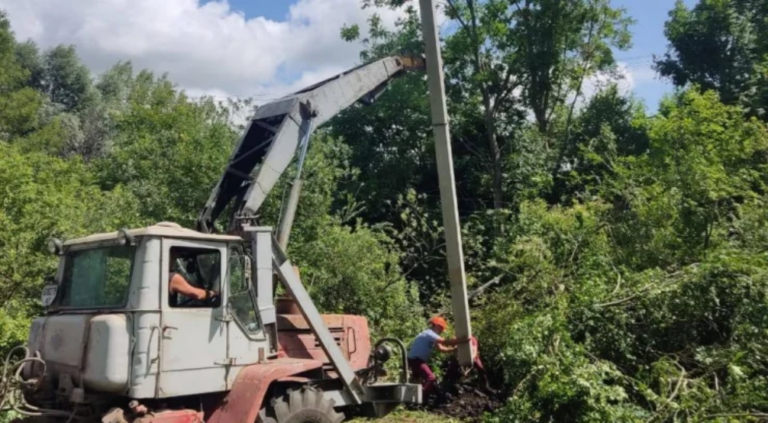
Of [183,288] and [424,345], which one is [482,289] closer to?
[424,345]

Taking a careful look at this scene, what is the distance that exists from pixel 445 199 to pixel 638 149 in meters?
14.4

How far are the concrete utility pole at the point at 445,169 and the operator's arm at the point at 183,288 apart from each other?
3.39m

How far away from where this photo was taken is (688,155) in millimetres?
12000

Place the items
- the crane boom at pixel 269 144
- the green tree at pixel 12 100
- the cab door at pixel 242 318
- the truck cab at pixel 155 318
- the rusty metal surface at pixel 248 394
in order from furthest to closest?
the green tree at pixel 12 100
the crane boom at pixel 269 144
the cab door at pixel 242 318
the rusty metal surface at pixel 248 394
the truck cab at pixel 155 318

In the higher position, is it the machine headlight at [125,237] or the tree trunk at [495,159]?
the tree trunk at [495,159]

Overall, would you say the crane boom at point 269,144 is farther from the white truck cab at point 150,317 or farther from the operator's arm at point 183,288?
the operator's arm at point 183,288

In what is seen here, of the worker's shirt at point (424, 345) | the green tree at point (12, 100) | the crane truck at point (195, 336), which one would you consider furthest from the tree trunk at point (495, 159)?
the green tree at point (12, 100)

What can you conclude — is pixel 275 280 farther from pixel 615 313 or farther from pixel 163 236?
pixel 615 313

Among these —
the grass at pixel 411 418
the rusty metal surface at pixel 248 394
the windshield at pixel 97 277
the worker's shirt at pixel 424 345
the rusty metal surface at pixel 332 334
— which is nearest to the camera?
the windshield at pixel 97 277

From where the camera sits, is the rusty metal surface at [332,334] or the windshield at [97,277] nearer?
the windshield at [97,277]

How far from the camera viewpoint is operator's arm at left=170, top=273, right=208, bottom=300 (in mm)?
5660

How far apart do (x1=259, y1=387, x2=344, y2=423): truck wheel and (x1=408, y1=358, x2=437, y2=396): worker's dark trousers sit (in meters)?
2.93

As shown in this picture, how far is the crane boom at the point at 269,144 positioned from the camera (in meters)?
6.87

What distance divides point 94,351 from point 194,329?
781 millimetres
